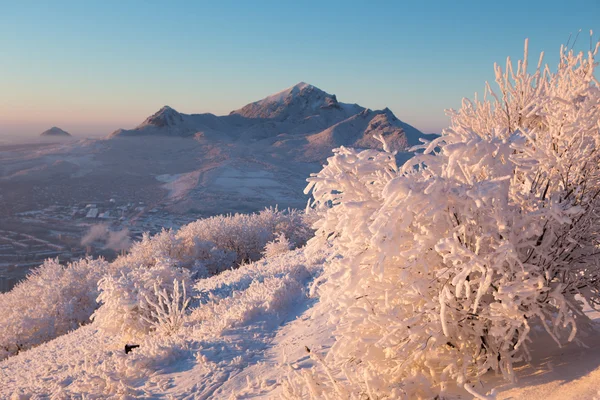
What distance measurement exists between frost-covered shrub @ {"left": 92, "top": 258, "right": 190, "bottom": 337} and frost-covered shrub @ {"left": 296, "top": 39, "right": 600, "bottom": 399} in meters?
6.73

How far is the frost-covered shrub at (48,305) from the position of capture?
56.0ft

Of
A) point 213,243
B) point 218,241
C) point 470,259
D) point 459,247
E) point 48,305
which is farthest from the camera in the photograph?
point 218,241

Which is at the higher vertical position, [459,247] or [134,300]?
[459,247]

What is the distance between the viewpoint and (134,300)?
32.1 ft

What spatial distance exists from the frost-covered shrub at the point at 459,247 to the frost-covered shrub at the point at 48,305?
1593 centimetres

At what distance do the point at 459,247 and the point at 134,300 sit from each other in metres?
8.76

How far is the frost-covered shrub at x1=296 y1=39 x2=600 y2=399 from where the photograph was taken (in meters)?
3.04

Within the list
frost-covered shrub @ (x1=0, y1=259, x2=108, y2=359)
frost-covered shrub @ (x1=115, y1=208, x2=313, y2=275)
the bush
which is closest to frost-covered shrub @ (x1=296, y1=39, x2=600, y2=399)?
the bush

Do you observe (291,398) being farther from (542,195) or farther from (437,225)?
(542,195)

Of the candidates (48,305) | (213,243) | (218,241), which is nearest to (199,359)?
(48,305)

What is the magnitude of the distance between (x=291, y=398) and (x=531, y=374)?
6.85 ft

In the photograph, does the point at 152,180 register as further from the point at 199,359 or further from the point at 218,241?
the point at 199,359

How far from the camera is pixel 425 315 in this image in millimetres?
3420

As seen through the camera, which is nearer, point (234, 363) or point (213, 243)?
point (234, 363)
